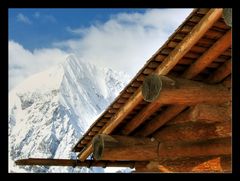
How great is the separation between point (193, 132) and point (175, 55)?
1888mm

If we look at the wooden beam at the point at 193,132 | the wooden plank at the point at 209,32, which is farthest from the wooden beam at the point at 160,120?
the wooden plank at the point at 209,32

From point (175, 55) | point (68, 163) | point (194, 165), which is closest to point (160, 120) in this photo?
point (194, 165)

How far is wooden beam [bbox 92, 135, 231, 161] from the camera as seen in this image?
7.43 meters

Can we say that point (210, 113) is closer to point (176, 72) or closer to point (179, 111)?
point (176, 72)

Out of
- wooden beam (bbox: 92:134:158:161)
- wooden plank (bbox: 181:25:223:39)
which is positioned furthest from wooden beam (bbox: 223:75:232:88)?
wooden beam (bbox: 92:134:158:161)

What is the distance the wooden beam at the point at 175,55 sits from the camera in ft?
18.4

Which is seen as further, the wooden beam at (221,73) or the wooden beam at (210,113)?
the wooden beam at (210,113)

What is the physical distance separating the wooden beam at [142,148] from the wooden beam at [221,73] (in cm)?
100

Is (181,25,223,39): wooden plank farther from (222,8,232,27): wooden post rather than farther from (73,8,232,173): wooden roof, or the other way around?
(222,8,232,27): wooden post

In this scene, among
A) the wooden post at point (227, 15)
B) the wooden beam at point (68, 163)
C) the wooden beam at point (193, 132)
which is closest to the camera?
the wooden post at point (227, 15)

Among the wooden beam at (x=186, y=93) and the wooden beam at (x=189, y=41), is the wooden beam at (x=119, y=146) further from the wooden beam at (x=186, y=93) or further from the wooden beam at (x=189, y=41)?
the wooden beam at (x=189, y=41)
